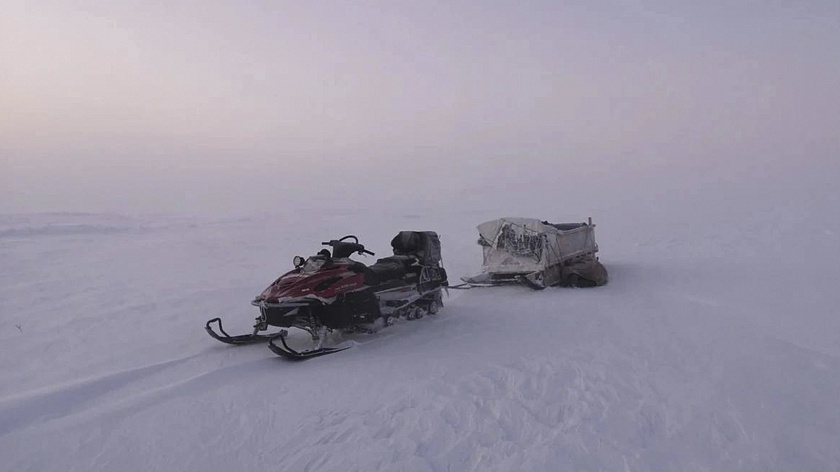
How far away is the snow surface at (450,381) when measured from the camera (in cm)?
388

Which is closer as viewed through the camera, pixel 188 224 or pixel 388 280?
pixel 388 280

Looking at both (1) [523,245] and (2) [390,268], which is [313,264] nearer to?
(2) [390,268]

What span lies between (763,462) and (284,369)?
13.5ft

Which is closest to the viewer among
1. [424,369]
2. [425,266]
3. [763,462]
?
[763,462]

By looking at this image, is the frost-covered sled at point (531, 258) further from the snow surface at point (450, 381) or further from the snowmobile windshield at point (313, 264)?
the snowmobile windshield at point (313, 264)

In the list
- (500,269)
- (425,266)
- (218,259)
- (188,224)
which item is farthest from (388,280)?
(188,224)

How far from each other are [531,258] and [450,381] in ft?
20.5

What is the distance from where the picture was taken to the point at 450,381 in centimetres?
513

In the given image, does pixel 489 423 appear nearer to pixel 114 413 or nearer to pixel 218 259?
pixel 114 413

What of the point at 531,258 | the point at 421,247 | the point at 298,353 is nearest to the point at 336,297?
the point at 298,353

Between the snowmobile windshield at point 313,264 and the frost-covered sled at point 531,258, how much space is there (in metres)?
5.35

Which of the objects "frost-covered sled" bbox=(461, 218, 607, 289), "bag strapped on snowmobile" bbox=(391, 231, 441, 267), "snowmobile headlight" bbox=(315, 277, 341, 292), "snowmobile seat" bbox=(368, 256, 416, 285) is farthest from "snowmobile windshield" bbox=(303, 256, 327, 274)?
"frost-covered sled" bbox=(461, 218, 607, 289)

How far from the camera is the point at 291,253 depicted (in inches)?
629

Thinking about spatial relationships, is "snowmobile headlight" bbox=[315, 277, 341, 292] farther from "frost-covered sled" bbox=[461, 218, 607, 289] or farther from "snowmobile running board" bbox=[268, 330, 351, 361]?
"frost-covered sled" bbox=[461, 218, 607, 289]
